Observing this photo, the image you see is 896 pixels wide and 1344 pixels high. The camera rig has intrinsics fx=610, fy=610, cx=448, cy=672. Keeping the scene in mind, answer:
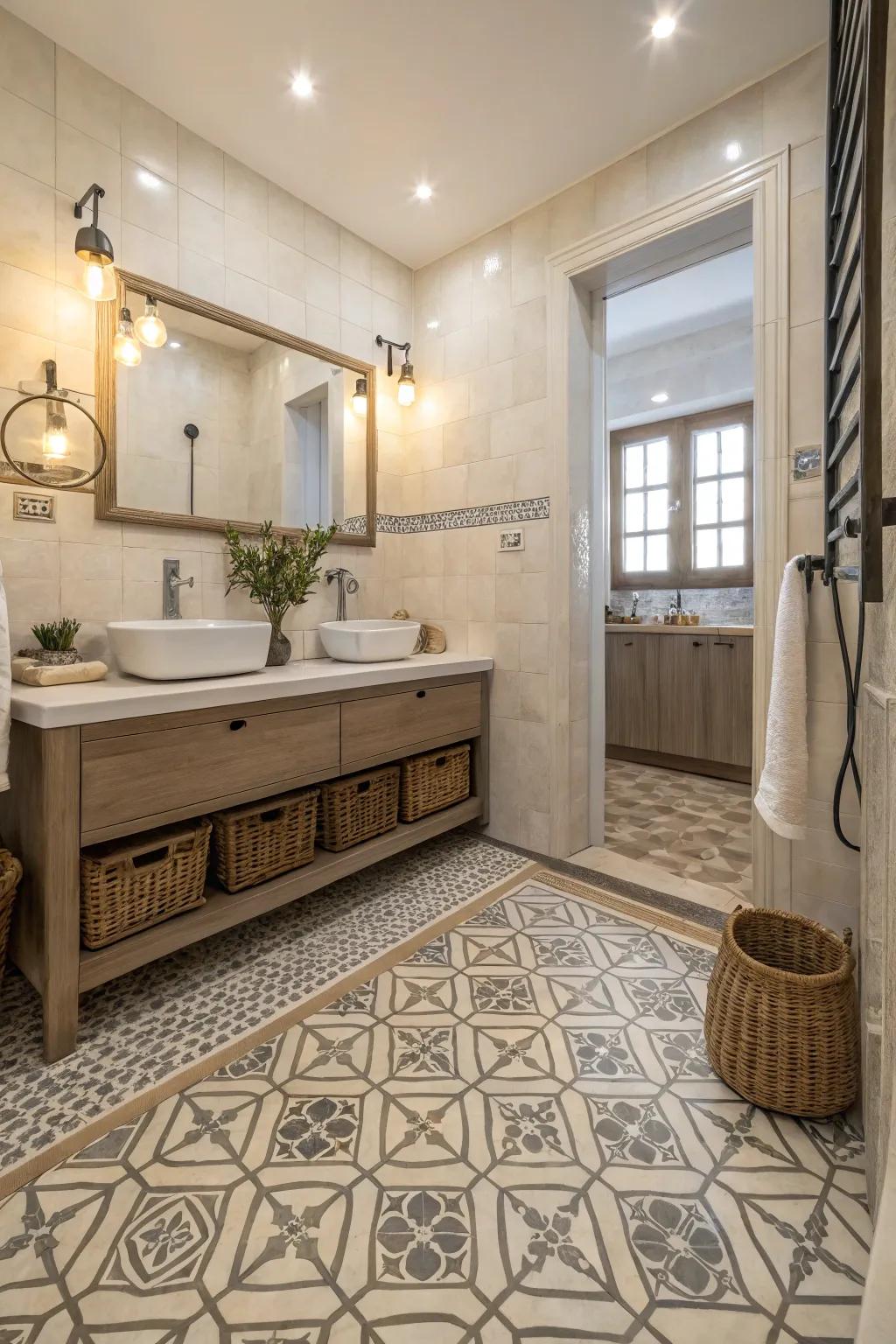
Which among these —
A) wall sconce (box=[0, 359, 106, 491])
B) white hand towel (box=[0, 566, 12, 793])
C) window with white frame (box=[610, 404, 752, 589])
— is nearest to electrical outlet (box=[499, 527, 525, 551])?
wall sconce (box=[0, 359, 106, 491])

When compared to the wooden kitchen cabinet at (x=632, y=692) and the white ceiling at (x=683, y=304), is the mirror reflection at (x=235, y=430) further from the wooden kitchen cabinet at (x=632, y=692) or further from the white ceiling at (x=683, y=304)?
the wooden kitchen cabinet at (x=632, y=692)

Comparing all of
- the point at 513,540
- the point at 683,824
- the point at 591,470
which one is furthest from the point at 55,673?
the point at 683,824

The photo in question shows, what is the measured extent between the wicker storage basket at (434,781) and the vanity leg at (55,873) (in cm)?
116

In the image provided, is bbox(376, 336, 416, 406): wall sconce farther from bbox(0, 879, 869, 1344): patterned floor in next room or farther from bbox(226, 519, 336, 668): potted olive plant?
bbox(0, 879, 869, 1344): patterned floor in next room

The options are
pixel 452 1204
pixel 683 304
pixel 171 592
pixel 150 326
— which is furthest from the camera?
pixel 683 304

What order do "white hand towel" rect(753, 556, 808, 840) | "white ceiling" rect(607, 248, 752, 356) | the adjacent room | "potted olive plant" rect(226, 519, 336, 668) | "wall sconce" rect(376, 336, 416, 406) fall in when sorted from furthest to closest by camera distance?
"white ceiling" rect(607, 248, 752, 356) < "wall sconce" rect(376, 336, 416, 406) < "potted olive plant" rect(226, 519, 336, 668) < "white hand towel" rect(753, 556, 808, 840) < the adjacent room

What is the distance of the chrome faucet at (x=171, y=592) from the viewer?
6.84ft

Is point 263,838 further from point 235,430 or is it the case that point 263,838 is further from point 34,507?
point 235,430

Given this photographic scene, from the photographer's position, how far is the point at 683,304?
3.66 m

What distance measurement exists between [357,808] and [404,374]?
75.6 inches

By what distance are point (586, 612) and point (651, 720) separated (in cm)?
162

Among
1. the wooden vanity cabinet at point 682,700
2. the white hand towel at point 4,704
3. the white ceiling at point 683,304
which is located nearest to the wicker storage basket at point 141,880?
the white hand towel at point 4,704

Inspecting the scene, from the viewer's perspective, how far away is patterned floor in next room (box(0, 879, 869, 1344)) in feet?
2.91

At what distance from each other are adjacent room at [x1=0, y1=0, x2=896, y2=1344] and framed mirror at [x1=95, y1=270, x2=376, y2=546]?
0.05 feet
